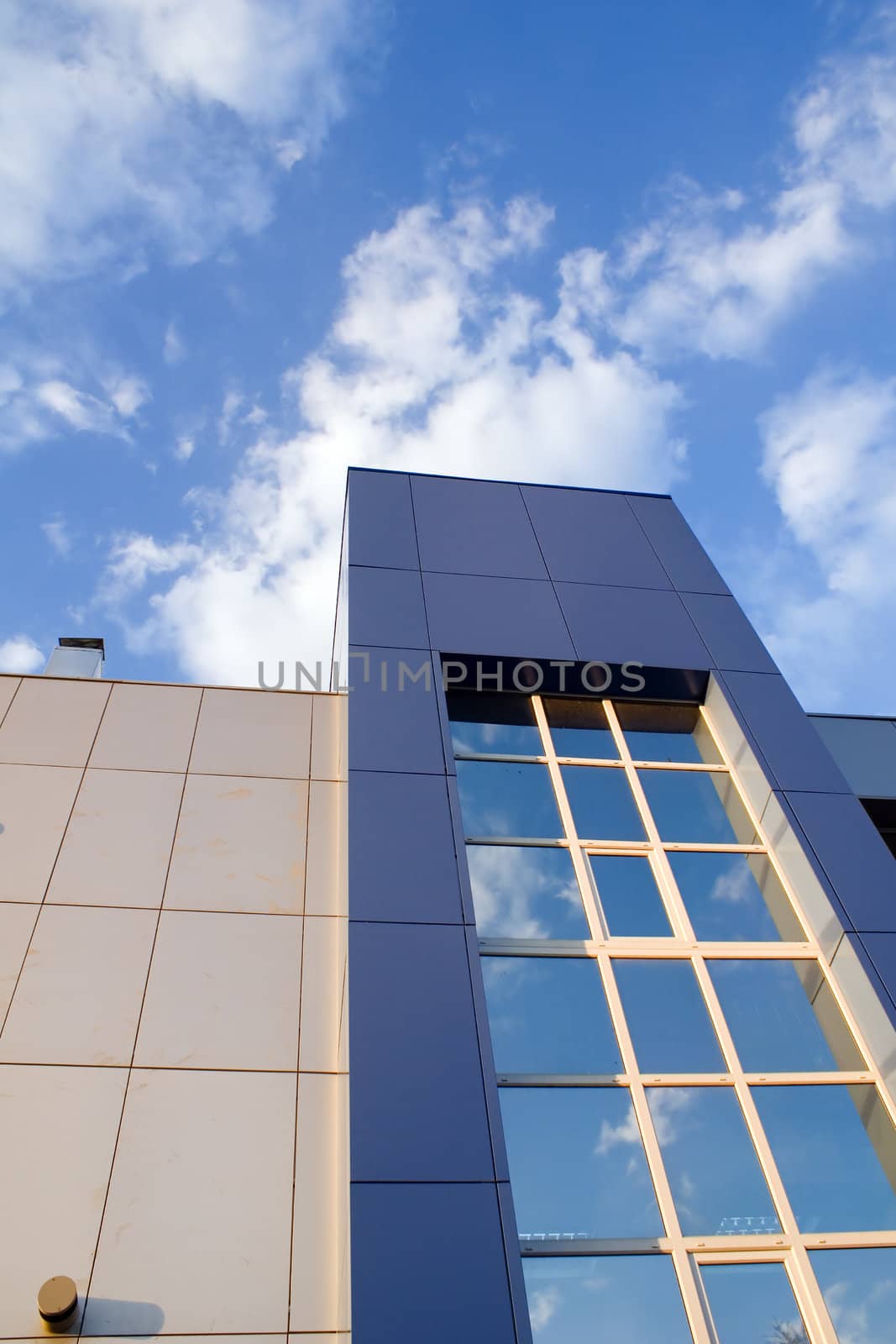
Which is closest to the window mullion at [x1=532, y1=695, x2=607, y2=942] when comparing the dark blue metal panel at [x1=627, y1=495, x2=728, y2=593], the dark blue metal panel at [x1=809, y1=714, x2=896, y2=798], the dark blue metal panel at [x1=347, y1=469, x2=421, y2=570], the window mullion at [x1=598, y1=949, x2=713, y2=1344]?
the window mullion at [x1=598, y1=949, x2=713, y2=1344]

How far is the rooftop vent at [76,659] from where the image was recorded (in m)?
10.5

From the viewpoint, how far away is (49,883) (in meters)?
7.57

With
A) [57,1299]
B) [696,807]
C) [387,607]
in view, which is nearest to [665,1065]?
[696,807]

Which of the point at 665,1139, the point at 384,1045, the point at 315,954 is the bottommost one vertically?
the point at 665,1139

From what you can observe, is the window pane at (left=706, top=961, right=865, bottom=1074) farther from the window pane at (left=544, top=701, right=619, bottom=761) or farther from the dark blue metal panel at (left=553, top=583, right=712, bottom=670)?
the dark blue metal panel at (left=553, top=583, right=712, bottom=670)

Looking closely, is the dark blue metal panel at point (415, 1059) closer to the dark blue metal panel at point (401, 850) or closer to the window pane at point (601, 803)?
the dark blue metal panel at point (401, 850)

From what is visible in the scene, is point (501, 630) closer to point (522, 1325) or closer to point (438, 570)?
point (438, 570)

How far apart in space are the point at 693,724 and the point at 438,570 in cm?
309

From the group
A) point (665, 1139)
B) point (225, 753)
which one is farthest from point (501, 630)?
point (665, 1139)

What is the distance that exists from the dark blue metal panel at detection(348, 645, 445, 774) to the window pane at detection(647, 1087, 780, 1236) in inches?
117

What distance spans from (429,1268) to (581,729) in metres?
5.09

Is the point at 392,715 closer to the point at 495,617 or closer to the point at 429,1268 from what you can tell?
the point at 495,617

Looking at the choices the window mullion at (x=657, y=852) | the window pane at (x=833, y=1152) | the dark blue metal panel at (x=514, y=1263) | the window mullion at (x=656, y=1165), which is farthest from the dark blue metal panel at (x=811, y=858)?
the dark blue metal panel at (x=514, y=1263)

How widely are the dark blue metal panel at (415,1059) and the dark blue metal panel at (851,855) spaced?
310cm
